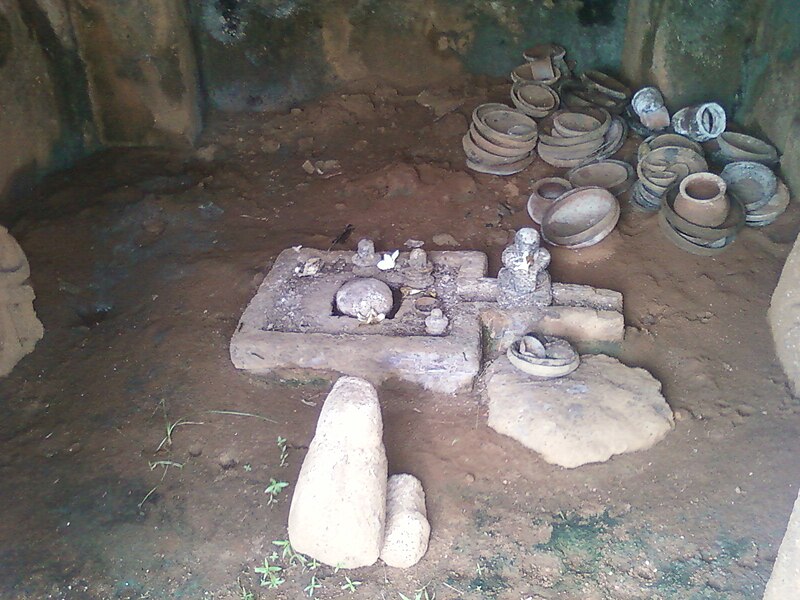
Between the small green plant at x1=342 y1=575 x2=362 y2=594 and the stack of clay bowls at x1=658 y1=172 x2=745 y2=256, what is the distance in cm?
345

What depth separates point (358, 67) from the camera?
7.44m

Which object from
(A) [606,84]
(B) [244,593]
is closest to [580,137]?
(A) [606,84]

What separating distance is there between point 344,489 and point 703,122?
4.55m

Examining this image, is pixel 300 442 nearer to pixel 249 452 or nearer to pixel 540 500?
pixel 249 452

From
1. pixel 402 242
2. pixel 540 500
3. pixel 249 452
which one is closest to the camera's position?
pixel 540 500

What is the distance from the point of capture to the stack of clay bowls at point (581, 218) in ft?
17.7

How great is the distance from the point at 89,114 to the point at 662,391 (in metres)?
5.36

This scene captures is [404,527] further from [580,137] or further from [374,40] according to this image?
[374,40]

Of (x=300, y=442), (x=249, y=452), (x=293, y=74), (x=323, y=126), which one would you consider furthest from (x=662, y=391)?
(x=293, y=74)

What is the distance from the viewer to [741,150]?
5.83m

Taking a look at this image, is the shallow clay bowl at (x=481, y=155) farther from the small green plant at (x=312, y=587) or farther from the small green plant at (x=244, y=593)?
the small green plant at (x=244, y=593)

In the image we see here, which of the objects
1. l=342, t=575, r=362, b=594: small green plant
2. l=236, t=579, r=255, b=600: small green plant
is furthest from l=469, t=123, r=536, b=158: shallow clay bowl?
l=236, t=579, r=255, b=600: small green plant

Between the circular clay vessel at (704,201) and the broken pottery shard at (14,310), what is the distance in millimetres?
4532

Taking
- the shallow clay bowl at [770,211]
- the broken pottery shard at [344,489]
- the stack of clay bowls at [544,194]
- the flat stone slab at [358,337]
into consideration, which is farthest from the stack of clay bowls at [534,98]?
the broken pottery shard at [344,489]
